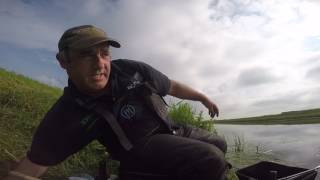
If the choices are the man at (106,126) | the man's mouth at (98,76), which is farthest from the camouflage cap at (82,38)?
the man's mouth at (98,76)

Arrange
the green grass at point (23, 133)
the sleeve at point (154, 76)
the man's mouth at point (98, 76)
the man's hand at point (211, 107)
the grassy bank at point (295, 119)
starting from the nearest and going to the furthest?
the man's mouth at point (98, 76) → the sleeve at point (154, 76) → the man's hand at point (211, 107) → the green grass at point (23, 133) → the grassy bank at point (295, 119)

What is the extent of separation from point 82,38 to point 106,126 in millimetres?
805

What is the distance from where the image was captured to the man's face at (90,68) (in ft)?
13.3

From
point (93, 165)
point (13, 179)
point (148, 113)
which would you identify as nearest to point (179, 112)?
point (93, 165)

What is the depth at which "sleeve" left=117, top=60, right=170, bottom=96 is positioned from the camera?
449 cm

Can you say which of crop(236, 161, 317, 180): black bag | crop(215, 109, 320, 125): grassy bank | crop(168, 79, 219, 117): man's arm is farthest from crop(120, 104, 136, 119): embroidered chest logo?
crop(215, 109, 320, 125): grassy bank

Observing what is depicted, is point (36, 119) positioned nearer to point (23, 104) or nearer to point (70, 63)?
point (23, 104)

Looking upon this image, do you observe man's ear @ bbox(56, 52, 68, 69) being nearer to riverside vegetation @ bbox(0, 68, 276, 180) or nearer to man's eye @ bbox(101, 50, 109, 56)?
man's eye @ bbox(101, 50, 109, 56)

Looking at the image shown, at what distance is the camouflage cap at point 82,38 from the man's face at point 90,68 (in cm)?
6

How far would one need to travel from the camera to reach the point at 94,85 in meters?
4.10

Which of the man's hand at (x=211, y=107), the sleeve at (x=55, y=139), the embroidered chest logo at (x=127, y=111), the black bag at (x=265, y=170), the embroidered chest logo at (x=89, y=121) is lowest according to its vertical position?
the black bag at (x=265, y=170)

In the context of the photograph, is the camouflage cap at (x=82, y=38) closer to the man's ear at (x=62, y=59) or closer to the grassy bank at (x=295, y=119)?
the man's ear at (x=62, y=59)

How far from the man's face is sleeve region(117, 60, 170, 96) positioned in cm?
39

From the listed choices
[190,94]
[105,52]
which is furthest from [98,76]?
[190,94]
